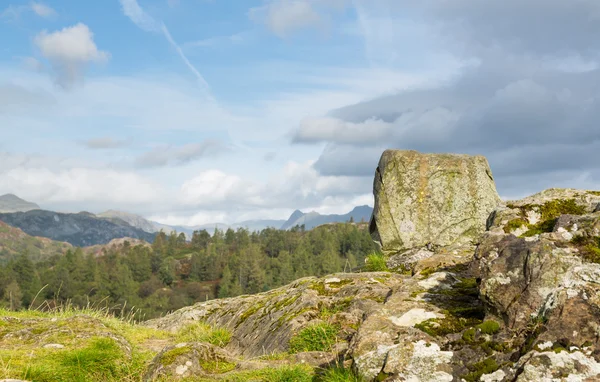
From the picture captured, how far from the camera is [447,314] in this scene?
7.90m

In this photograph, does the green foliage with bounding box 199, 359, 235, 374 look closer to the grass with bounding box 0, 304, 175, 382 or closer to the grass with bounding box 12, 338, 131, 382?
the grass with bounding box 0, 304, 175, 382

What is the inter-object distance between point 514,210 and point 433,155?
15.3 m

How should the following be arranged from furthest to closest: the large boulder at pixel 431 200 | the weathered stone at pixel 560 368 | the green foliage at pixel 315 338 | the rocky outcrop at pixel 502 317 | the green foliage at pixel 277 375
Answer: the large boulder at pixel 431 200
the green foliage at pixel 315 338
the green foliage at pixel 277 375
the rocky outcrop at pixel 502 317
the weathered stone at pixel 560 368

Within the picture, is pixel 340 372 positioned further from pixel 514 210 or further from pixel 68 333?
pixel 68 333

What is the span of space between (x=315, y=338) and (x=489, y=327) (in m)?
4.36

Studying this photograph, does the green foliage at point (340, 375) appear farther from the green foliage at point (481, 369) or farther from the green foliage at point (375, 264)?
the green foliage at point (375, 264)

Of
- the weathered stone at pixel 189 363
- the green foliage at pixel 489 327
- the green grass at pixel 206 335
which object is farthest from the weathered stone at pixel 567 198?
the green grass at pixel 206 335

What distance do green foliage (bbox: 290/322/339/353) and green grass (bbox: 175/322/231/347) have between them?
3.32m

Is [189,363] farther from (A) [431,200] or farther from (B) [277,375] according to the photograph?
(A) [431,200]

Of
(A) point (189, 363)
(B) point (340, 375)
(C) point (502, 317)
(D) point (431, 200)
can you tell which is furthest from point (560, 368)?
(D) point (431, 200)

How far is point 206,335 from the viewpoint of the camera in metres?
13.3

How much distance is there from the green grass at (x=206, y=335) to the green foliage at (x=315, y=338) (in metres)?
3.32

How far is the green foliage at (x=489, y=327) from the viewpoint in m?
6.78

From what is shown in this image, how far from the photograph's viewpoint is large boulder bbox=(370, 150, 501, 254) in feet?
78.7
